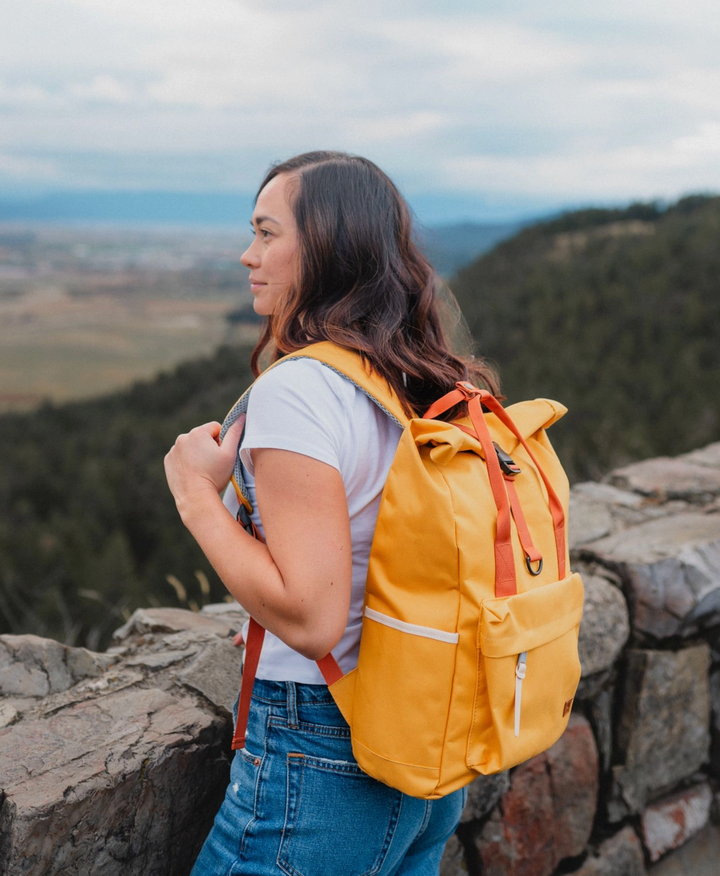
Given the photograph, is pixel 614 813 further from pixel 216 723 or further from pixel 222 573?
pixel 222 573

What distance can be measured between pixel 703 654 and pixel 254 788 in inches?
66.3

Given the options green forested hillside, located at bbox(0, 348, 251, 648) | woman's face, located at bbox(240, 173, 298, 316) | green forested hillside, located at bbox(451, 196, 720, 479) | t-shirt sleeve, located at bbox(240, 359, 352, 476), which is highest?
woman's face, located at bbox(240, 173, 298, 316)

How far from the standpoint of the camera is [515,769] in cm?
192

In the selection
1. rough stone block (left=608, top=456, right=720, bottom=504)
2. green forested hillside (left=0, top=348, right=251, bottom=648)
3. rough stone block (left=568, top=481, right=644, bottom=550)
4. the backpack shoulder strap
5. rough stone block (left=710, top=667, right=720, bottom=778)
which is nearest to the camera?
the backpack shoulder strap

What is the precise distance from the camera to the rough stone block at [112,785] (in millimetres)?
1284

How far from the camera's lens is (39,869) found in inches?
50.3

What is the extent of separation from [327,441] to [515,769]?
1301mm

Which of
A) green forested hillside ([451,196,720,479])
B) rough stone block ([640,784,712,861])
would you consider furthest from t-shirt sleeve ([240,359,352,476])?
green forested hillside ([451,196,720,479])

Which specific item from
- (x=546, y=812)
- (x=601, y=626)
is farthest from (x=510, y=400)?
(x=546, y=812)

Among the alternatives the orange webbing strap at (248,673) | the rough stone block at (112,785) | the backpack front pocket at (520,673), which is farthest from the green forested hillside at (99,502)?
the backpack front pocket at (520,673)

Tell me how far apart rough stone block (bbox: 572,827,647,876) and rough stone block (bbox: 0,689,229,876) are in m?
1.15

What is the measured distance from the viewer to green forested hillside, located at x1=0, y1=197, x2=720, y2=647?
1343 cm

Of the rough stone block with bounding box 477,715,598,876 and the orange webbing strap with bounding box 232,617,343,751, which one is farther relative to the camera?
the rough stone block with bounding box 477,715,598,876

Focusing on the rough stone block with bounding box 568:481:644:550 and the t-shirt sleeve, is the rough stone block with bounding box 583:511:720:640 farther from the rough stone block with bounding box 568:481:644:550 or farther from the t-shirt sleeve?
the t-shirt sleeve
